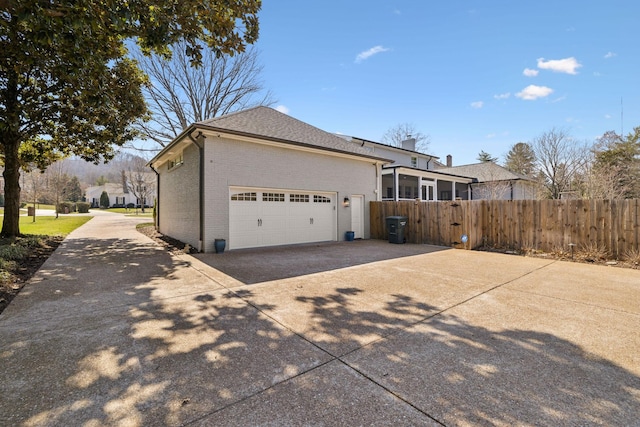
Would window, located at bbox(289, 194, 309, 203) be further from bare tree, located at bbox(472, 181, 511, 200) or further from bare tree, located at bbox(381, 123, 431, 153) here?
bare tree, located at bbox(381, 123, 431, 153)

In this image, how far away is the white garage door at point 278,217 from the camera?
9.73 metres

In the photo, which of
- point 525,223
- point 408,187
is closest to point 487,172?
point 408,187

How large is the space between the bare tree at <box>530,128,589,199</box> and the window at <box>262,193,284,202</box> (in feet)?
68.8

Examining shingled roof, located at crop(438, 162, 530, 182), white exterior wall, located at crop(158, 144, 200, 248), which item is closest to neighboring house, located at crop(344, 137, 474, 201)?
shingled roof, located at crop(438, 162, 530, 182)

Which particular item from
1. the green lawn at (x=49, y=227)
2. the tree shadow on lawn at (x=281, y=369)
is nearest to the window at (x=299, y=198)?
the tree shadow on lawn at (x=281, y=369)

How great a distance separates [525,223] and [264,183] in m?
8.91

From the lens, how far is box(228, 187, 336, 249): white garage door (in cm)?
973

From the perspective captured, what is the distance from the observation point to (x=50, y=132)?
1120 centimetres

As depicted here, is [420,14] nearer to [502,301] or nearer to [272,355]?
[502,301]

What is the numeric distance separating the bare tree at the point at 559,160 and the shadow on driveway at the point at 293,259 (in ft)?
58.4

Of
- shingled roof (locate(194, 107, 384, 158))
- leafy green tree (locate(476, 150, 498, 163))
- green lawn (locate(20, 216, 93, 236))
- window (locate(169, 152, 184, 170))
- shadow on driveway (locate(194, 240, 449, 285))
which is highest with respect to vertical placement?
leafy green tree (locate(476, 150, 498, 163))

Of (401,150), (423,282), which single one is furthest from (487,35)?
(401,150)

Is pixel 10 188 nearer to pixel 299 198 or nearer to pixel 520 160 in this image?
pixel 299 198

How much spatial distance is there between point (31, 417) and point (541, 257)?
10930 millimetres
